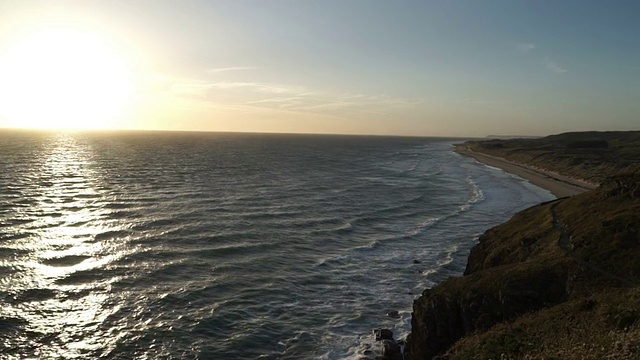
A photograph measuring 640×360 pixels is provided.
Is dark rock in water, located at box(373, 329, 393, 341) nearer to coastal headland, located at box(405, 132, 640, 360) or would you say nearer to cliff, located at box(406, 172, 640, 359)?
coastal headland, located at box(405, 132, 640, 360)

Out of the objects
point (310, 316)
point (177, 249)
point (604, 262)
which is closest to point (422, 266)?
point (310, 316)

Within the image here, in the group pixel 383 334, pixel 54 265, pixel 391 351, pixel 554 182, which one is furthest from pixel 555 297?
pixel 554 182

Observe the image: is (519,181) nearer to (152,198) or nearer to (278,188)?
(278,188)

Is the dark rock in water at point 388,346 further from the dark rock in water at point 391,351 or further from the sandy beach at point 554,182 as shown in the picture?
the sandy beach at point 554,182

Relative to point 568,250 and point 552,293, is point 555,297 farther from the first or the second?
point 568,250

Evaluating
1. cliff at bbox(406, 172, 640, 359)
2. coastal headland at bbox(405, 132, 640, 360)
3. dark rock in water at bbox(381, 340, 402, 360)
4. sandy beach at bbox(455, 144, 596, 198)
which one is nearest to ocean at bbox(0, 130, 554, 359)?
dark rock in water at bbox(381, 340, 402, 360)

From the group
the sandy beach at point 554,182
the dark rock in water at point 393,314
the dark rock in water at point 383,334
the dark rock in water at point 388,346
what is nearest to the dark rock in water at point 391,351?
the dark rock in water at point 388,346
